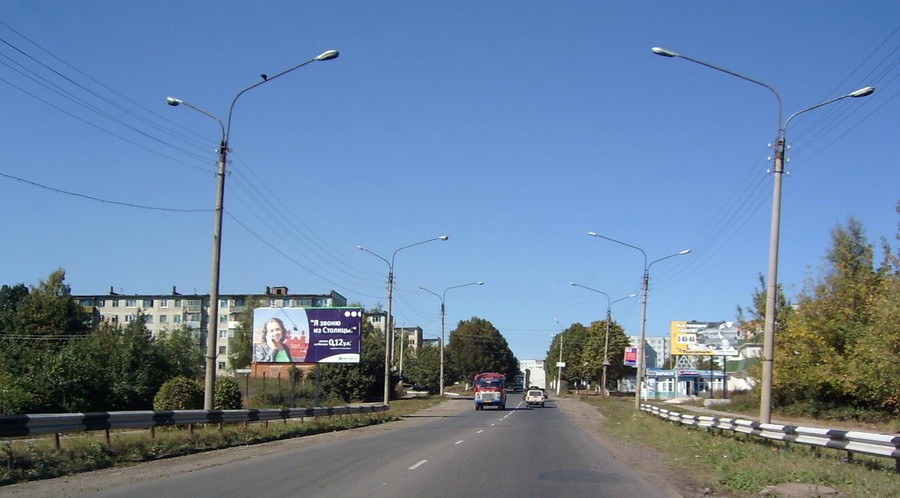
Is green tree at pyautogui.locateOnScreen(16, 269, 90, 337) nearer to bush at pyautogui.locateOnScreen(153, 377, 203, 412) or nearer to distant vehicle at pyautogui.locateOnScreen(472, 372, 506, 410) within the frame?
distant vehicle at pyautogui.locateOnScreen(472, 372, 506, 410)

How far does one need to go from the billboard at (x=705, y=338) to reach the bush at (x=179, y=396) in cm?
5414

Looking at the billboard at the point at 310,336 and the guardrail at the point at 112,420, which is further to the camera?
the billboard at the point at 310,336

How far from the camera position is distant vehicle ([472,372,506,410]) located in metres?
61.1

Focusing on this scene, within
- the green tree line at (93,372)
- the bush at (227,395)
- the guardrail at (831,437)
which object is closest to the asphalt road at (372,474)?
the guardrail at (831,437)

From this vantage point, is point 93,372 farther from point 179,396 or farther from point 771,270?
point 771,270

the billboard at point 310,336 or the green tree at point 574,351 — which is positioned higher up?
the billboard at point 310,336

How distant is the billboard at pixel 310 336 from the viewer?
47469mm

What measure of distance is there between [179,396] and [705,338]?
186ft

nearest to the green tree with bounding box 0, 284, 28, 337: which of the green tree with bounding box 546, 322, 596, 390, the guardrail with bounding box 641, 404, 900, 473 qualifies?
the green tree with bounding box 546, 322, 596, 390

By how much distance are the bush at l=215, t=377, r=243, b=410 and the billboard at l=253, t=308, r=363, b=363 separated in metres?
12.0

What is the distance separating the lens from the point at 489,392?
61.1 m

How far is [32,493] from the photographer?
1255cm

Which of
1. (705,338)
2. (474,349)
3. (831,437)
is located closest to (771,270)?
(831,437)

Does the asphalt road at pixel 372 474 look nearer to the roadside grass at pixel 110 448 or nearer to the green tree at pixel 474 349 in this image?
the roadside grass at pixel 110 448
